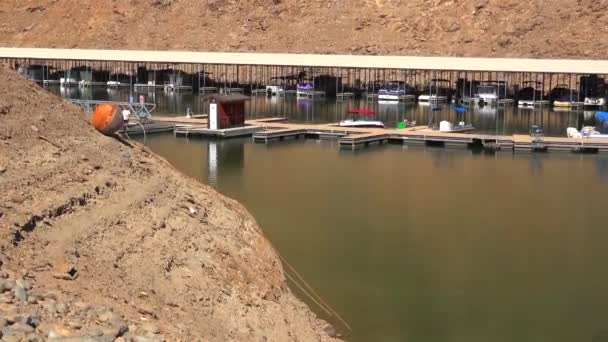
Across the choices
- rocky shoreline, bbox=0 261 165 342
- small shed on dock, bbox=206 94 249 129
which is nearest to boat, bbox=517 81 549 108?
small shed on dock, bbox=206 94 249 129

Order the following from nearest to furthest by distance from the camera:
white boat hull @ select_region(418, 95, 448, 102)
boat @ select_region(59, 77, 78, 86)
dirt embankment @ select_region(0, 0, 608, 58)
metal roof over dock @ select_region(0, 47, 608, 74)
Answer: metal roof over dock @ select_region(0, 47, 608, 74), white boat hull @ select_region(418, 95, 448, 102), boat @ select_region(59, 77, 78, 86), dirt embankment @ select_region(0, 0, 608, 58)

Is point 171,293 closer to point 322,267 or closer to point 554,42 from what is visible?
point 322,267

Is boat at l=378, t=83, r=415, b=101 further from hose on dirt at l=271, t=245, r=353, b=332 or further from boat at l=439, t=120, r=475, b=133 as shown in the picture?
hose on dirt at l=271, t=245, r=353, b=332

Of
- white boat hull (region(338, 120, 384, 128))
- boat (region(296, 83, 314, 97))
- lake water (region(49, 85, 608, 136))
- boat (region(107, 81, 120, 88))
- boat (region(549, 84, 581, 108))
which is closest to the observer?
white boat hull (region(338, 120, 384, 128))

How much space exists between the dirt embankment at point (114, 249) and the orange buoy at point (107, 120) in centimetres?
29

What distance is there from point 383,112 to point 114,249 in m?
42.2

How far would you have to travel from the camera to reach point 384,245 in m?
19.9

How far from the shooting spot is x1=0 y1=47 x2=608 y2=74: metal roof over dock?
57312mm

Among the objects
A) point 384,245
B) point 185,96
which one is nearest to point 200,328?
point 384,245

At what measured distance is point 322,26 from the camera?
77.8 m

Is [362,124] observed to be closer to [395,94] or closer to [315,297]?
[395,94]

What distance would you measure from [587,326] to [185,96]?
50626mm

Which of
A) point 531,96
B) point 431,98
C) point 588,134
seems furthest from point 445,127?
point 531,96

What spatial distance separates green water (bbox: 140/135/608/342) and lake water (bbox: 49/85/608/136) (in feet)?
37.4
